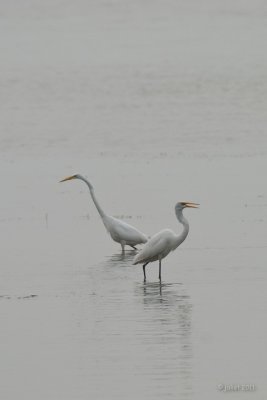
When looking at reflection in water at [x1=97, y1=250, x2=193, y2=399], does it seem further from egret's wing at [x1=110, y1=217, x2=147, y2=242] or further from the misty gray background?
egret's wing at [x1=110, y1=217, x2=147, y2=242]

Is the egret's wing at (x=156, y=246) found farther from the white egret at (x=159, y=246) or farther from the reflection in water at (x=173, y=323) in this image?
the reflection in water at (x=173, y=323)

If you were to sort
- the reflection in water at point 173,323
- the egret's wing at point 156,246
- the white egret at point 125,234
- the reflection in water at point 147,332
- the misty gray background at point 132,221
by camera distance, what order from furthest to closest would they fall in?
the white egret at point 125,234 < the egret's wing at point 156,246 < the misty gray background at point 132,221 < the reflection in water at point 173,323 < the reflection in water at point 147,332

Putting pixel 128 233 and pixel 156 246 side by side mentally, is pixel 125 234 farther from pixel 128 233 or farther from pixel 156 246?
pixel 156 246

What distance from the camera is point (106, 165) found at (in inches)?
963

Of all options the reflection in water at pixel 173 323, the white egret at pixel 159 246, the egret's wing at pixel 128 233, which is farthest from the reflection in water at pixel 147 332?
the egret's wing at pixel 128 233

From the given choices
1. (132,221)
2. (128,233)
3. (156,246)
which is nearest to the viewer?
(156,246)

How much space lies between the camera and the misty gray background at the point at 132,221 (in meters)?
8.99

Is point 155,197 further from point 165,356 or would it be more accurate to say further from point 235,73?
point 235,73

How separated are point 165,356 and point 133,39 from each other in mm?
48776

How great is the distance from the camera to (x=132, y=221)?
17.5 meters

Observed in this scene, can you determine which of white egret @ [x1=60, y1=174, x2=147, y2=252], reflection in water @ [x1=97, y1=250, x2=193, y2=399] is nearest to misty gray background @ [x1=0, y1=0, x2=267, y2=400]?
reflection in water @ [x1=97, y1=250, x2=193, y2=399]

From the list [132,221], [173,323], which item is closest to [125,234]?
[132,221]

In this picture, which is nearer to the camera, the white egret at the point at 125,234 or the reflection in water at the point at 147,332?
the reflection in water at the point at 147,332

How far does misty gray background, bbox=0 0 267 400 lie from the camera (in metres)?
8.99
